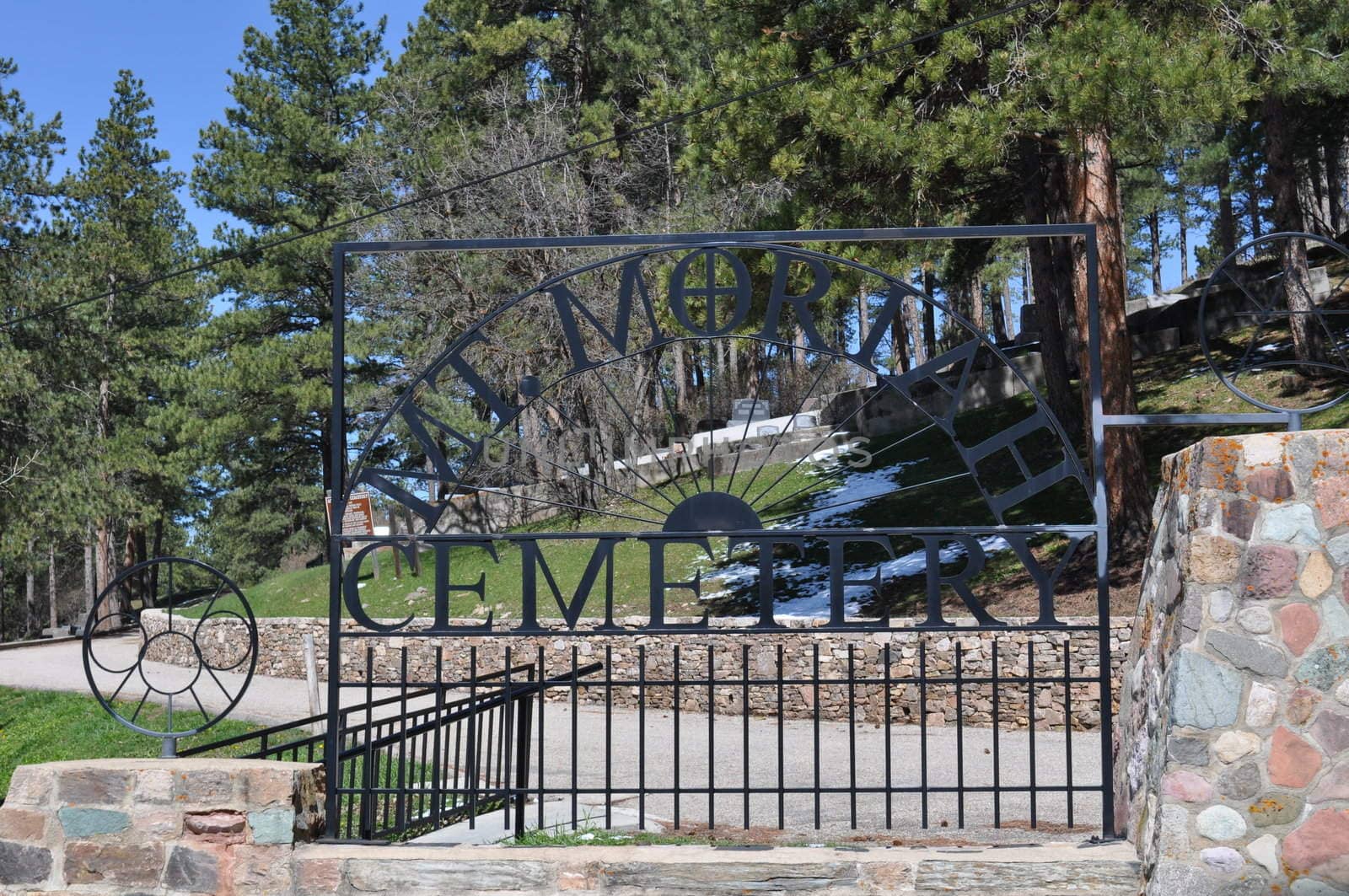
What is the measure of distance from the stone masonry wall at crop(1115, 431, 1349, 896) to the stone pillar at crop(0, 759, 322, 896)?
3346 millimetres

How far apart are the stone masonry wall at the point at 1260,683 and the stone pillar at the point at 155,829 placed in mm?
3346

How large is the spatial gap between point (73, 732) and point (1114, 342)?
11.3 meters

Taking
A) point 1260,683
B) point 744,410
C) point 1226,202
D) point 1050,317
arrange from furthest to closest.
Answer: point 1226,202 < point 744,410 < point 1050,317 < point 1260,683

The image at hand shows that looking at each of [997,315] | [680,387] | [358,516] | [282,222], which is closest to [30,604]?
[282,222]

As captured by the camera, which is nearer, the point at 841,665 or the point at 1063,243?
the point at 841,665

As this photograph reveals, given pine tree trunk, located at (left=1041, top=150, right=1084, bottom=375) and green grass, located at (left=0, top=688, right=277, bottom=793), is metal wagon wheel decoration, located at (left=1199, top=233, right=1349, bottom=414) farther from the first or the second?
green grass, located at (left=0, top=688, right=277, bottom=793)

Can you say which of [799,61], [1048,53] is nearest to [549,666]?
[799,61]

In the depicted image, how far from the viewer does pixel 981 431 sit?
18.7m

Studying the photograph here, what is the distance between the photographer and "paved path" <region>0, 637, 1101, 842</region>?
6758 mm

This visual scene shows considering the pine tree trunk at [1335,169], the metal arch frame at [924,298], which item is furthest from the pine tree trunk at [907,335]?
the metal arch frame at [924,298]

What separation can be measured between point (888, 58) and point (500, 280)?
11.7 m

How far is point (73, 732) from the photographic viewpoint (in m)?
11.8

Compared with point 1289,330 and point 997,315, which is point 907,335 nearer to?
point 997,315

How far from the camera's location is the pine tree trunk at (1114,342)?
11.1 metres
